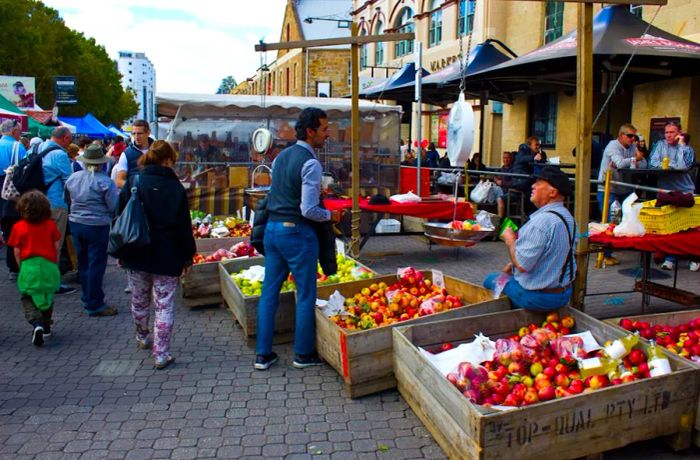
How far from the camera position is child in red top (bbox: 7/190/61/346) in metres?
5.64

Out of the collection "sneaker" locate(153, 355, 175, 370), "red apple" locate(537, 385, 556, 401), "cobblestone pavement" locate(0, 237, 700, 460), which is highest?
"red apple" locate(537, 385, 556, 401)

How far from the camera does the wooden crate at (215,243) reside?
8.34m

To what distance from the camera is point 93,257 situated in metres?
6.38

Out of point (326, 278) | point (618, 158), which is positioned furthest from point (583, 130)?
point (618, 158)

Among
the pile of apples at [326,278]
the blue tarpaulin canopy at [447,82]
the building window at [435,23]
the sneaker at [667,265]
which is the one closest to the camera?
the pile of apples at [326,278]

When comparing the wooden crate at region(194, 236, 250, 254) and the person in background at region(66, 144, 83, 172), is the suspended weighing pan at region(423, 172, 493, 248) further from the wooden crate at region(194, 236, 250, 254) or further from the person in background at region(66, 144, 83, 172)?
the person in background at region(66, 144, 83, 172)

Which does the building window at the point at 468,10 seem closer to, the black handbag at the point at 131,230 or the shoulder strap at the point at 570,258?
the shoulder strap at the point at 570,258

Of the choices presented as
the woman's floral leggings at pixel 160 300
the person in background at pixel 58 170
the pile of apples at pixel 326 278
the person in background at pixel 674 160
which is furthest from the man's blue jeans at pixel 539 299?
the person in background at pixel 58 170

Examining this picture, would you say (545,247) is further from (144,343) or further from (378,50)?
(378,50)

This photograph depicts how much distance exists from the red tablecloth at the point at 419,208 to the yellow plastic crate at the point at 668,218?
366cm

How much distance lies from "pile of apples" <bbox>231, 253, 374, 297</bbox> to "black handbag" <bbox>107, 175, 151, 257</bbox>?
4.20 ft

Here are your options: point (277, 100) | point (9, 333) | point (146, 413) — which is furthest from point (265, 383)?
point (277, 100)

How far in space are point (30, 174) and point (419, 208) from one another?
5047 mm

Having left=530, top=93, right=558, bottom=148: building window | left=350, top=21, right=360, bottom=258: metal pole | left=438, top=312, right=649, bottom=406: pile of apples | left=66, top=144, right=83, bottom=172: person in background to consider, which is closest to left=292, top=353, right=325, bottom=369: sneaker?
left=438, top=312, right=649, bottom=406: pile of apples
